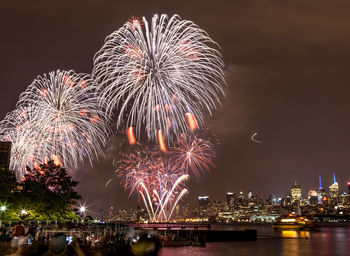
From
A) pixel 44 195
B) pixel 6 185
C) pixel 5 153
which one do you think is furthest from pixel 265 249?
pixel 5 153

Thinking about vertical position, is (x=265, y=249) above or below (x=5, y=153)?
below

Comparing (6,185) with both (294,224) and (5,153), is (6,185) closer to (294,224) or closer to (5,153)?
(5,153)

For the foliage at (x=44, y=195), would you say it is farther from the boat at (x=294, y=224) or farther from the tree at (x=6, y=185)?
the boat at (x=294, y=224)

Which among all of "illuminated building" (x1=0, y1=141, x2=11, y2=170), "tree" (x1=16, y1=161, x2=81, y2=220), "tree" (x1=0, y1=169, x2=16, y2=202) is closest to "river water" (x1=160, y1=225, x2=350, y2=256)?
"tree" (x1=16, y1=161, x2=81, y2=220)

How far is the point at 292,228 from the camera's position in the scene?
125m

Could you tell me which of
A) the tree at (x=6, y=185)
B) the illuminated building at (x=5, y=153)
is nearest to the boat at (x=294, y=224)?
the illuminated building at (x=5, y=153)

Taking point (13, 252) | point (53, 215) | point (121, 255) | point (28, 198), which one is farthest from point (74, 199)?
point (121, 255)

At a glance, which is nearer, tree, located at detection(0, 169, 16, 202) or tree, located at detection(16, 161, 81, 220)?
tree, located at detection(0, 169, 16, 202)

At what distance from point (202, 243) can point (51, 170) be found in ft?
87.4

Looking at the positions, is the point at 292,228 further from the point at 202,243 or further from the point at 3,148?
the point at 3,148

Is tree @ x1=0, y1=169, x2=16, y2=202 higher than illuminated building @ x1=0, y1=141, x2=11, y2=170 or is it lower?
lower

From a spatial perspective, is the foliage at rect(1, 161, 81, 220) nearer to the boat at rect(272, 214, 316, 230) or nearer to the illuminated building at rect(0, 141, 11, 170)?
the illuminated building at rect(0, 141, 11, 170)

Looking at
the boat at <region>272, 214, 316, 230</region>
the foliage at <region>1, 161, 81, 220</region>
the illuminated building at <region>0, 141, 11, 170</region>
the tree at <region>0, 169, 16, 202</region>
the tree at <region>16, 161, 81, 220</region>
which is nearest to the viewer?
the tree at <region>0, 169, 16, 202</region>

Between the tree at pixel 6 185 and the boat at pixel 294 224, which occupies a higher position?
the tree at pixel 6 185
